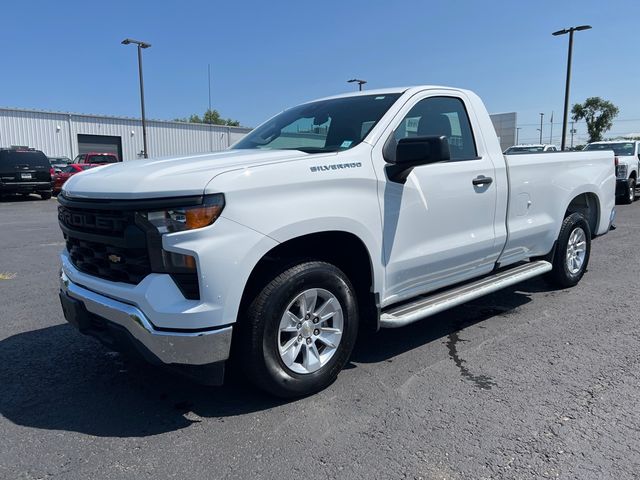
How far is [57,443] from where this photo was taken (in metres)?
2.85

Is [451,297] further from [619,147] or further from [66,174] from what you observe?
[66,174]

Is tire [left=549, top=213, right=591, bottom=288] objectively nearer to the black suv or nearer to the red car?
the red car

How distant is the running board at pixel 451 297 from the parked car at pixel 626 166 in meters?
12.0

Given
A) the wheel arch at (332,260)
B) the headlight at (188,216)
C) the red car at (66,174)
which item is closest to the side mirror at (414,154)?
the wheel arch at (332,260)

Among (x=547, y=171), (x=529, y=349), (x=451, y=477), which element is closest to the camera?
(x=451, y=477)

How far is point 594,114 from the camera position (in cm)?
5938

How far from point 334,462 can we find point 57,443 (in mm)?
1508

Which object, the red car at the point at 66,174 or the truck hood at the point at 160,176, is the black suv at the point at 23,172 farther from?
the truck hood at the point at 160,176

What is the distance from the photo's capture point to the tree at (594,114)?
5847 centimetres

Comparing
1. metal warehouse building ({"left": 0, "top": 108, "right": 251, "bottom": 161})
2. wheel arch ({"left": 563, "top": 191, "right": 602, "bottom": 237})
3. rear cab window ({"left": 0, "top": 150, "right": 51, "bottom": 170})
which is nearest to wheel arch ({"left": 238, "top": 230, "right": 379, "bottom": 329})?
wheel arch ({"left": 563, "top": 191, "right": 602, "bottom": 237})

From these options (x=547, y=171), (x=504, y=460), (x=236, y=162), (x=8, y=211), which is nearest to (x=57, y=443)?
(x=236, y=162)

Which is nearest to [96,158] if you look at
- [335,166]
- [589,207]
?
[589,207]

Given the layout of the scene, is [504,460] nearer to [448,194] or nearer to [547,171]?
[448,194]

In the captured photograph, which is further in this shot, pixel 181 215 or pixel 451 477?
pixel 181 215
